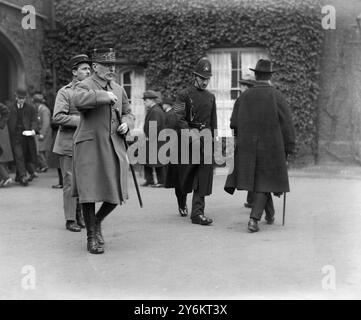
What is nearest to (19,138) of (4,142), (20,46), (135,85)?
(4,142)

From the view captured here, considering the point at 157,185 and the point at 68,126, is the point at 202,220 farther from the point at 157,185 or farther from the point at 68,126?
the point at 157,185

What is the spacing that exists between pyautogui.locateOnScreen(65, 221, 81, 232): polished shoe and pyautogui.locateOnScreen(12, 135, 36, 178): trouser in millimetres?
5059

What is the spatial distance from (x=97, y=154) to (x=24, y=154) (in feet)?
22.8

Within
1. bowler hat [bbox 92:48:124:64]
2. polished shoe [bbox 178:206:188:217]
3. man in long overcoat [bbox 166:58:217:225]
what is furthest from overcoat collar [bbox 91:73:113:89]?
polished shoe [bbox 178:206:188:217]

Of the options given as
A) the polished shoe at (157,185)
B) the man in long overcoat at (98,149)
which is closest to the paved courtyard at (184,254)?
the man in long overcoat at (98,149)

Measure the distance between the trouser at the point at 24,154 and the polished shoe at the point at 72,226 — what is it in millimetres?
Answer: 5059

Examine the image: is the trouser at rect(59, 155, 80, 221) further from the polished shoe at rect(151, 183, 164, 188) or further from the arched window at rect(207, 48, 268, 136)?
the arched window at rect(207, 48, 268, 136)

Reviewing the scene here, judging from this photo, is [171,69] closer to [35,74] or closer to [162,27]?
[162,27]

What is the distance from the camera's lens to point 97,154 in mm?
6414

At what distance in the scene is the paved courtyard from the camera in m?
5.09

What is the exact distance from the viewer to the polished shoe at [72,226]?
777 cm

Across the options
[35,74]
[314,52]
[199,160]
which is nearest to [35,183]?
[35,74]

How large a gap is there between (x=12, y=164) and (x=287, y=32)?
686 centimetres

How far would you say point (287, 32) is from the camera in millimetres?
15508
